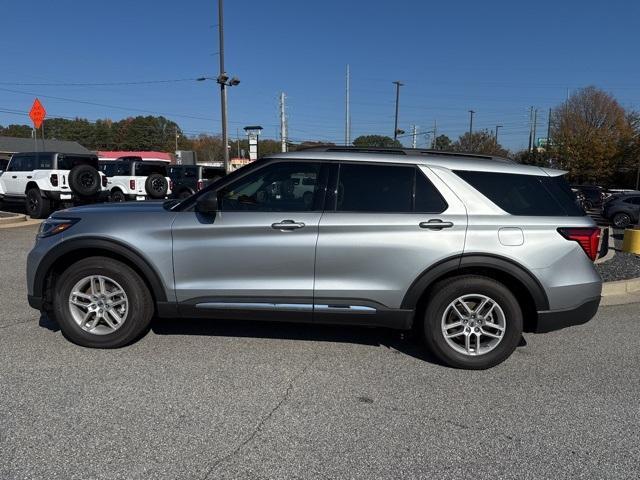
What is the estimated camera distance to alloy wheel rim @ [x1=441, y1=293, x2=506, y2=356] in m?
4.09

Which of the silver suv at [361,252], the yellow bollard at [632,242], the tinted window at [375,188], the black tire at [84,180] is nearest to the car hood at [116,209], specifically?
the silver suv at [361,252]

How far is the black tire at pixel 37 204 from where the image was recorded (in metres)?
14.2

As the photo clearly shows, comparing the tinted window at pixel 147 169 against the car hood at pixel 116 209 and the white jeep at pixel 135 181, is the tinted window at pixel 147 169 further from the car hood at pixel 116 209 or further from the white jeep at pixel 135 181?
the car hood at pixel 116 209

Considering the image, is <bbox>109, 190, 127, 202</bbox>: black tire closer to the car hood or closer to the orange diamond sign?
the orange diamond sign

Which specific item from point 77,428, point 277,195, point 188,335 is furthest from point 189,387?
point 277,195

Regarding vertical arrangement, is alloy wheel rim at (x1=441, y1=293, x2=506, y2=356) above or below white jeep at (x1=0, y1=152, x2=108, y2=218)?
below

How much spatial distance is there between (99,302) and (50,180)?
11.5 meters

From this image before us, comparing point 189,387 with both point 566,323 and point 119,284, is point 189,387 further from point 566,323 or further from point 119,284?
point 566,323

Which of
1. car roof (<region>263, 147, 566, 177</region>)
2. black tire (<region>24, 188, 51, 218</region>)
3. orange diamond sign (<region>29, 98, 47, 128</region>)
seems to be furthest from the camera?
orange diamond sign (<region>29, 98, 47, 128</region>)

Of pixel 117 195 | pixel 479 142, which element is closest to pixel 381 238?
pixel 117 195

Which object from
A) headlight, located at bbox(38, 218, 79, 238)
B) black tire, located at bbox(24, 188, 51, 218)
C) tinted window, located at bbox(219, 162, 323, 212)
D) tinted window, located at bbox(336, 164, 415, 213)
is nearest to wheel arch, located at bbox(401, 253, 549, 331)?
tinted window, located at bbox(336, 164, 415, 213)

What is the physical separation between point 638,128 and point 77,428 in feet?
205

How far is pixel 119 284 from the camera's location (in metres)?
4.30

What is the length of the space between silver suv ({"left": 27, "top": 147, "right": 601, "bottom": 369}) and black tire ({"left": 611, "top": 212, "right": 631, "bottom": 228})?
58.1ft
